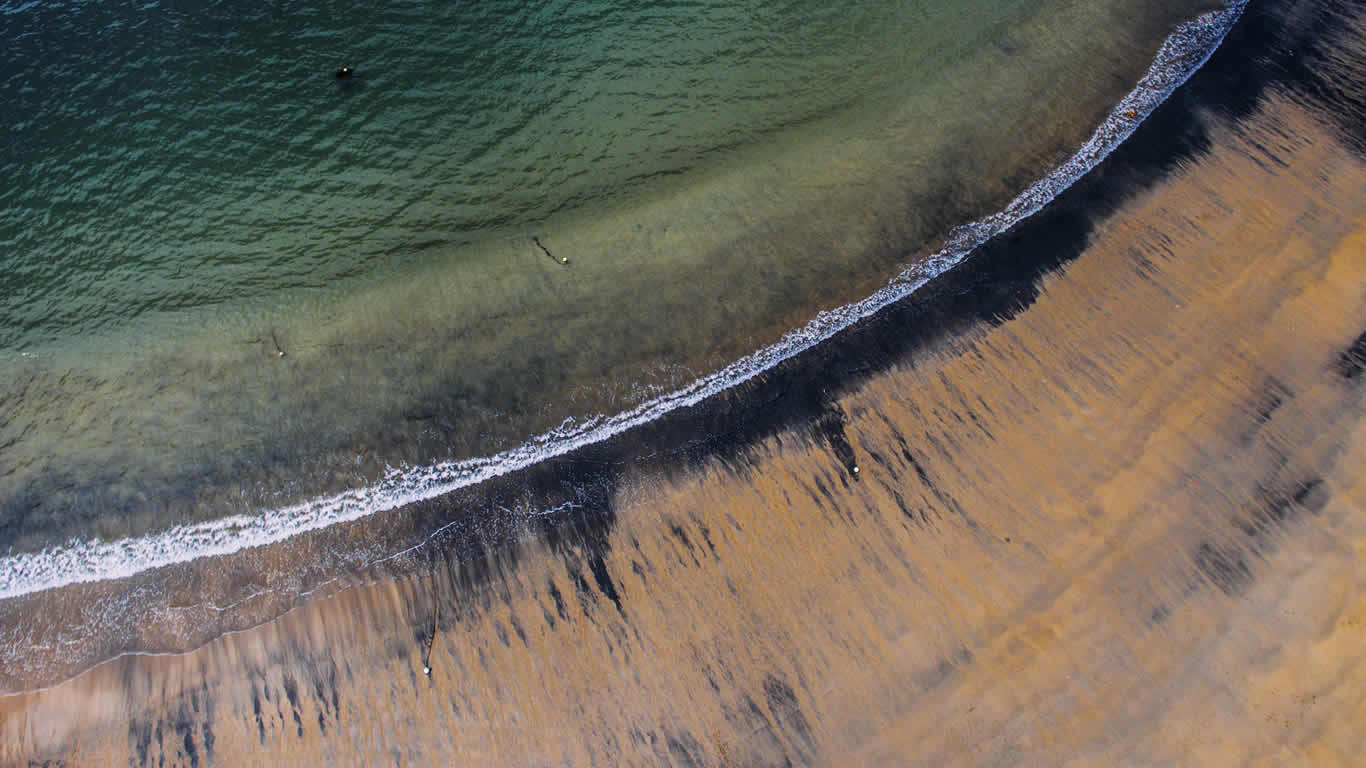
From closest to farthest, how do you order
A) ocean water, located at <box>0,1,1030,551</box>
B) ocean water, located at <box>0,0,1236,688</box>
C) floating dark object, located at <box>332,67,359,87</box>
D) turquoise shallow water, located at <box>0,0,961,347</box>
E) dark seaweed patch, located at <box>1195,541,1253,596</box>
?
dark seaweed patch, located at <box>1195,541,1253,596</box> < ocean water, located at <box>0,0,1236,688</box> < ocean water, located at <box>0,1,1030,551</box> < turquoise shallow water, located at <box>0,0,961,347</box> < floating dark object, located at <box>332,67,359,87</box>

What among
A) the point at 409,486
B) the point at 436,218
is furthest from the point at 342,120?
the point at 409,486

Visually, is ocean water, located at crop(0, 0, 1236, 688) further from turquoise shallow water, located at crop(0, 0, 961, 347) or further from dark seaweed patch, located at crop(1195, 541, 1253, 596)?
dark seaweed patch, located at crop(1195, 541, 1253, 596)

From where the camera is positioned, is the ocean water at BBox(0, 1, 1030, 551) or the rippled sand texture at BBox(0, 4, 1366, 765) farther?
the ocean water at BBox(0, 1, 1030, 551)

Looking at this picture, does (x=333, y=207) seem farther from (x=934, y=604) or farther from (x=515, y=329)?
(x=934, y=604)

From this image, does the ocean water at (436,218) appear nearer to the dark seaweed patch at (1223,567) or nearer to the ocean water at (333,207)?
the ocean water at (333,207)

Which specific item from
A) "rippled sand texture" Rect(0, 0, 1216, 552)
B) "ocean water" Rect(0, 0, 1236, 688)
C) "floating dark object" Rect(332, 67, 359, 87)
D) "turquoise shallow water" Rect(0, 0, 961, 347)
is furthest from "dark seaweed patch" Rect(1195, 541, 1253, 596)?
"floating dark object" Rect(332, 67, 359, 87)

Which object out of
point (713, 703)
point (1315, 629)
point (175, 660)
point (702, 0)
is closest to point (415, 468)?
point (175, 660)

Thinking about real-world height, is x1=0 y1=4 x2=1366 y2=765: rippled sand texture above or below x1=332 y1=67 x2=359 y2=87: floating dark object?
below
